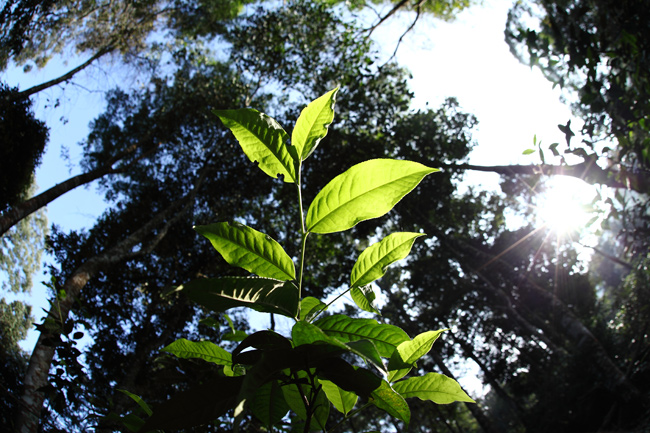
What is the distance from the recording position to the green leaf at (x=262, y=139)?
1.94ft

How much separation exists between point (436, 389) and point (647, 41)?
394cm

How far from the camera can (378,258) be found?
62 centimetres

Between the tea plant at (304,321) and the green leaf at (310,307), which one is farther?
the green leaf at (310,307)

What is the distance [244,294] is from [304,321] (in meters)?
0.08

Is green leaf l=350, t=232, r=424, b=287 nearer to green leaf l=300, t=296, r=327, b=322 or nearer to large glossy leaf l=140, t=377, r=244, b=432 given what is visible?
green leaf l=300, t=296, r=327, b=322

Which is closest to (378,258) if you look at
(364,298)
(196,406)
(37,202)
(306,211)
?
(364,298)

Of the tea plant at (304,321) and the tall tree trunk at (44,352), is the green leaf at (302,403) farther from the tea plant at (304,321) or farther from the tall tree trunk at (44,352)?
the tall tree trunk at (44,352)

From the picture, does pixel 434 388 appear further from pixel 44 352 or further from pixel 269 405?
pixel 44 352

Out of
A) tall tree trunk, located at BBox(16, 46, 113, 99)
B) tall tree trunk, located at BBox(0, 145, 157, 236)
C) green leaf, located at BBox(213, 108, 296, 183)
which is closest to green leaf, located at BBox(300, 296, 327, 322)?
green leaf, located at BBox(213, 108, 296, 183)

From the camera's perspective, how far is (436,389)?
0.62 m

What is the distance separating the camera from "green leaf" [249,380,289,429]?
0.59 m

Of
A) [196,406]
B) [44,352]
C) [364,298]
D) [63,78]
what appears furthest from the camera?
[63,78]

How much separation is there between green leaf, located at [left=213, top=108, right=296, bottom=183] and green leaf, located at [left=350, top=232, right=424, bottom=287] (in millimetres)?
181

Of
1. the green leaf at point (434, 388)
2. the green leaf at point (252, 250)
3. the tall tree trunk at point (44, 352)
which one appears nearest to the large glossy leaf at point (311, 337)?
the green leaf at point (252, 250)
